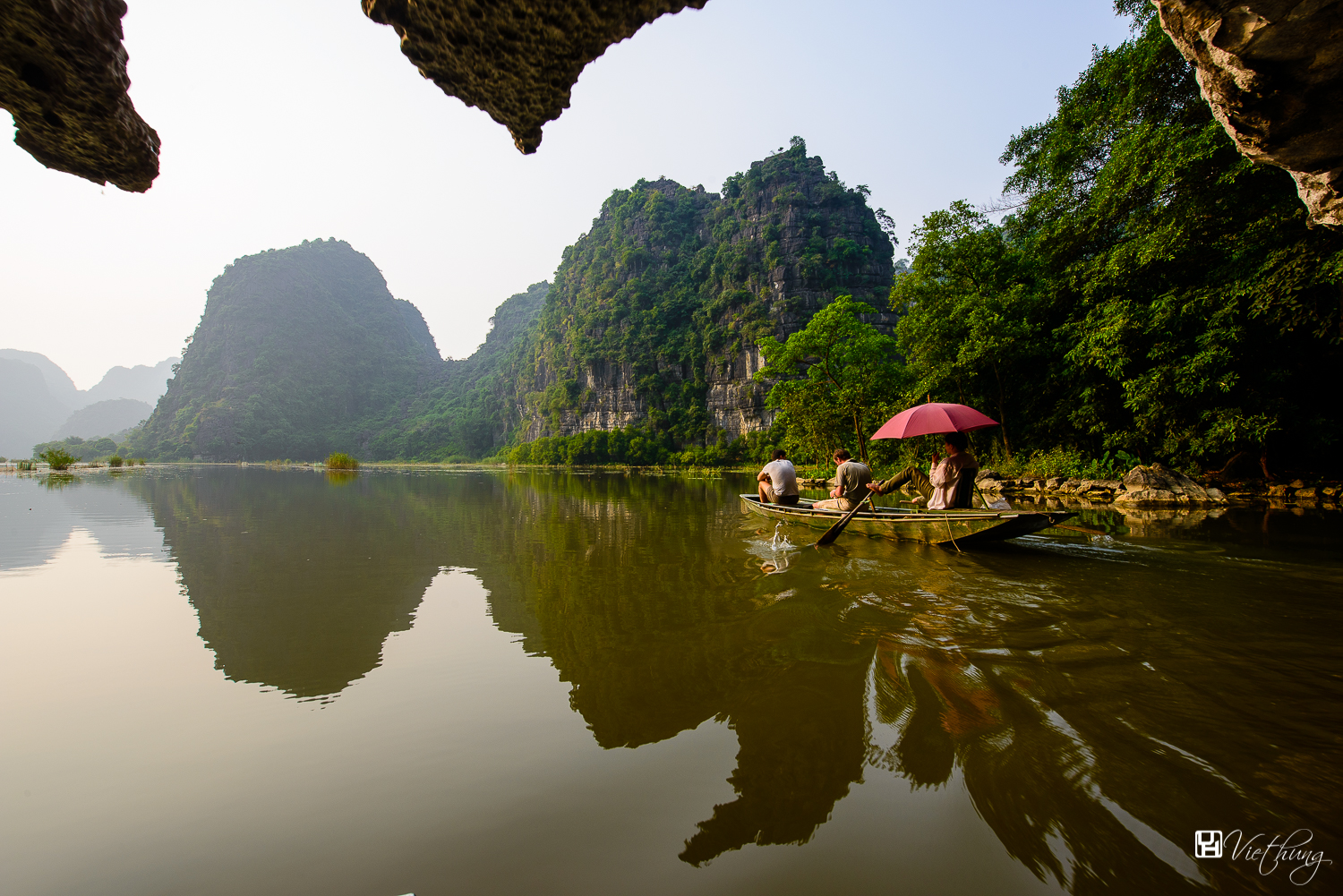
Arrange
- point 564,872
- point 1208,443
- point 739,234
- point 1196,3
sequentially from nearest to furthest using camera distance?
point 564,872 → point 1196,3 → point 1208,443 → point 739,234

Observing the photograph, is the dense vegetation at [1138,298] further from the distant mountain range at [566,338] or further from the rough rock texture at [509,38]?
the distant mountain range at [566,338]

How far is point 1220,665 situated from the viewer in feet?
11.0

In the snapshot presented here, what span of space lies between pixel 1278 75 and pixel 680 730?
5.23m

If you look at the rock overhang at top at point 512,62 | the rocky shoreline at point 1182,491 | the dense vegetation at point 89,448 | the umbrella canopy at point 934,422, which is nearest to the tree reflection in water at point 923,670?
the umbrella canopy at point 934,422

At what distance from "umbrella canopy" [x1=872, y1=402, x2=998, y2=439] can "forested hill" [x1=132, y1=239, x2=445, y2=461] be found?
4445 inches

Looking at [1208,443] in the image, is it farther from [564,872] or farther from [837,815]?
[564,872]

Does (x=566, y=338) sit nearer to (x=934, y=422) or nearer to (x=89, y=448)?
(x=89, y=448)

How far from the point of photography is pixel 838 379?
20.3m

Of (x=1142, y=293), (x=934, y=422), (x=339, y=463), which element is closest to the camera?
(x=934, y=422)

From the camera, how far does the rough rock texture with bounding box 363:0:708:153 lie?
2.92 metres

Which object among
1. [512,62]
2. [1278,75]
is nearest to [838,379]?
[1278,75]

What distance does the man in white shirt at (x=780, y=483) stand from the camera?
984cm

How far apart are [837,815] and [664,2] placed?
4317 millimetres

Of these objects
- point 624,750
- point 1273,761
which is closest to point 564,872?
point 624,750
